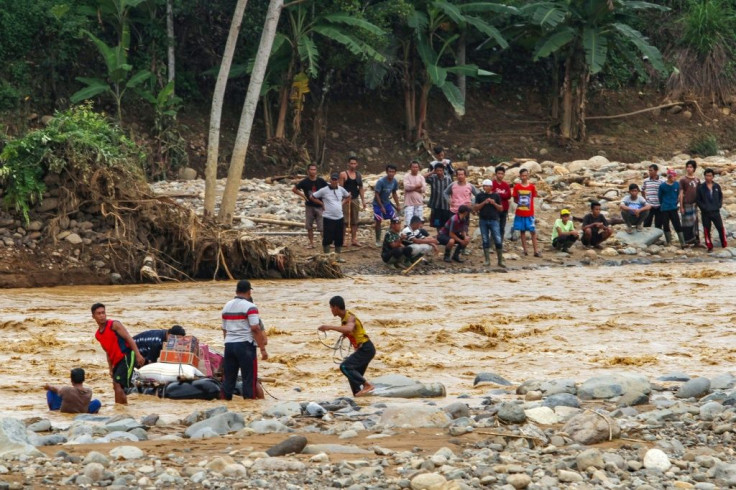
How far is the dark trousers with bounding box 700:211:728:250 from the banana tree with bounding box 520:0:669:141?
736 cm

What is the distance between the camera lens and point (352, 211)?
21.0 meters

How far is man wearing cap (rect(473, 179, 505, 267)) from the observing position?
64.0 ft

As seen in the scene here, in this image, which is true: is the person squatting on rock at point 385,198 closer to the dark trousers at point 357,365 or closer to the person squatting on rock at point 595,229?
the person squatting on rock at point 595,229

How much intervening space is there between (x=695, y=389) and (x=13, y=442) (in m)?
5.59

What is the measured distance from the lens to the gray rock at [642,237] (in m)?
21.8

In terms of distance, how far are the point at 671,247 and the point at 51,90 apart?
14445 millimetres

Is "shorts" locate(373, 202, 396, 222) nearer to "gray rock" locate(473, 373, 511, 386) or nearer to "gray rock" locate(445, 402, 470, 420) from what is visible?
"gray rock" locate(473, 373, 511, 386)

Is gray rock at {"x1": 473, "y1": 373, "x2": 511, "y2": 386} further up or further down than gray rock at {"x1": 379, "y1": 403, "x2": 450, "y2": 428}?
further down

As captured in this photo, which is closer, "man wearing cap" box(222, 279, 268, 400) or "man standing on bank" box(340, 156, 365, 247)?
"man wearing cap" box(222, 279, 268, 400)

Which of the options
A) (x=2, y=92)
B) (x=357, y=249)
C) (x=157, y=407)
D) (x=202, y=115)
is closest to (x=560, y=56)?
(x=202, y=115)

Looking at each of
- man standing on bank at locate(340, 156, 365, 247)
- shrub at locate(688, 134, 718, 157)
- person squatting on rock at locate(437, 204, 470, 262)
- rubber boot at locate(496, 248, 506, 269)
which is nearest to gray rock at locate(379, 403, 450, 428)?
person squatting on rock at locate(437, 204, 470, 262)

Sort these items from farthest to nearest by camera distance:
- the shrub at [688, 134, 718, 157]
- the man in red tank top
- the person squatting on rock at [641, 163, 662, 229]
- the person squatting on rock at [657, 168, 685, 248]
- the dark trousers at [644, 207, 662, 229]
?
the shrub at [688, 134, 718, 157], the dark trousers at [644, 207, 662, 229], the person squatting on rock at [641, 163, 662, 229], the person squatting on rock at [657, 168, 685, 248], the man in red tank top

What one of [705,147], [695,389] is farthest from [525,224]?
[705,147]

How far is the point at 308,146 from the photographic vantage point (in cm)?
2969
